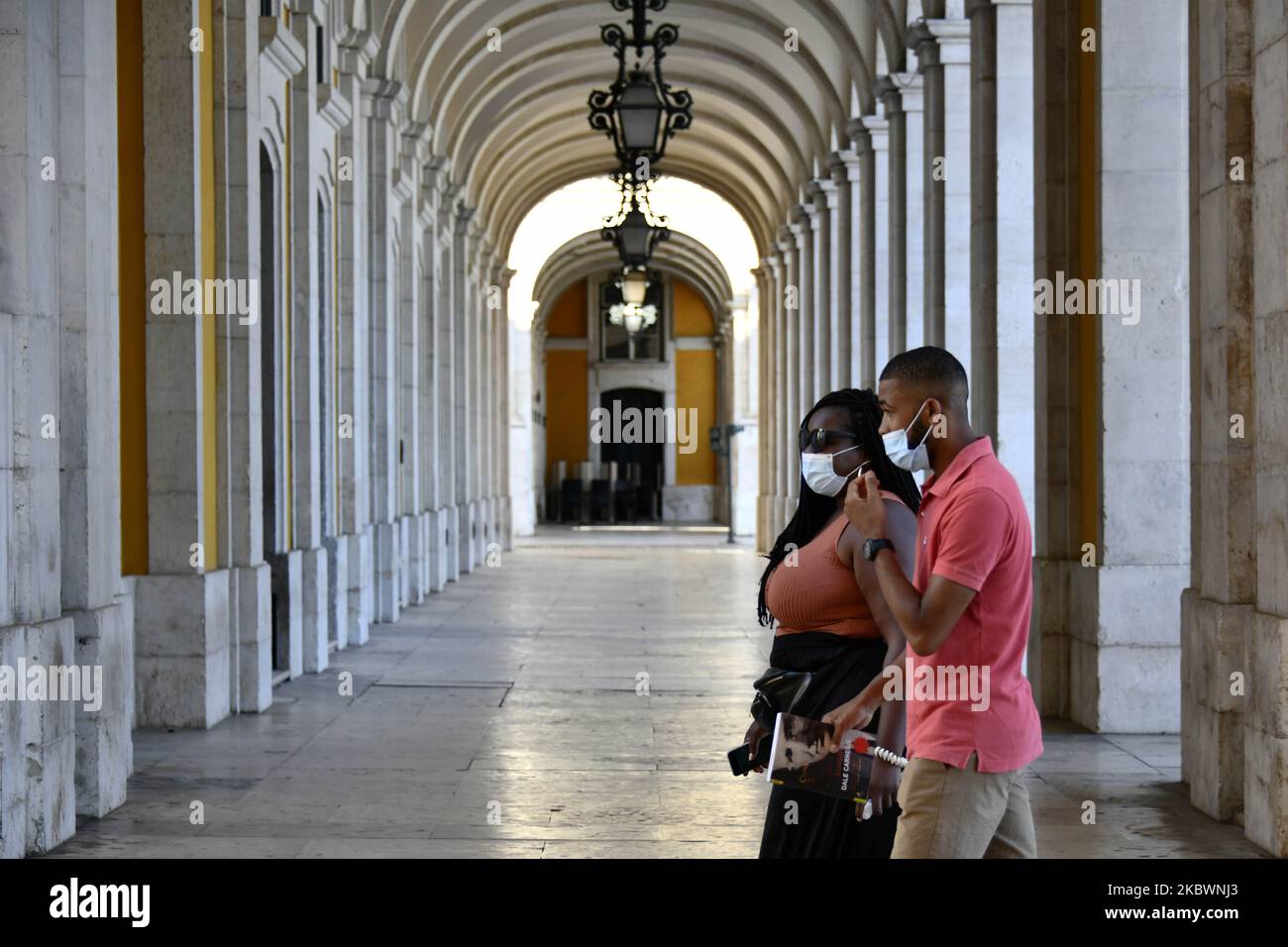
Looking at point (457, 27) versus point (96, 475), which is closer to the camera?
point (96, 475)

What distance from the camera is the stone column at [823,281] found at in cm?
2272

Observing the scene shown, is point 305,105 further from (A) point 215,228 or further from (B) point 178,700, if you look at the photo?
(B) point 178,700

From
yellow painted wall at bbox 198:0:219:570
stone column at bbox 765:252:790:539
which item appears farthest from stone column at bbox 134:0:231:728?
stone column at bbox 765:252:790:539

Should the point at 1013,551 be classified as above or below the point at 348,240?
below

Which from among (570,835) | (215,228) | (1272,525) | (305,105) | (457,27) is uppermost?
(457,27)

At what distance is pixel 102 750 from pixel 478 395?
20230mm

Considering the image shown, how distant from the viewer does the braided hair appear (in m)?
4.07

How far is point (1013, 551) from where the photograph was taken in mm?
3543

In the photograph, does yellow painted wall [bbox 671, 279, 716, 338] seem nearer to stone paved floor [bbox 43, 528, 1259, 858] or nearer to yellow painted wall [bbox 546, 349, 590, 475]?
yellow painted wall [bbox 546, 349, 590, 475]

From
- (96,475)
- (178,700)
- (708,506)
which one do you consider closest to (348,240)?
(178,700)

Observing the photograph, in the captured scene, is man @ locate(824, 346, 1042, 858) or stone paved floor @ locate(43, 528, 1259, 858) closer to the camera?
man @ locate(824, 346, 1042, 858)

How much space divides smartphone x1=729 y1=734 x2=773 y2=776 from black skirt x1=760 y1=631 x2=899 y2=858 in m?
0.10

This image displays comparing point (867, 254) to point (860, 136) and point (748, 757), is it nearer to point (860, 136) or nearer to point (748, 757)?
point (860, 136)
